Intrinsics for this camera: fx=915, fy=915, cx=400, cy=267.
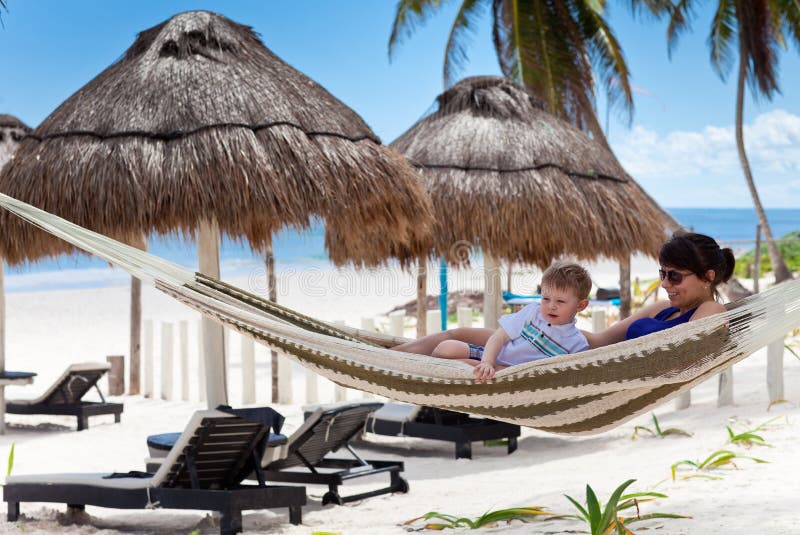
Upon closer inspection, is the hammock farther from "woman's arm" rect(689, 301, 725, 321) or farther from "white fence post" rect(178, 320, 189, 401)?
"white fence post" rect(178, 320, 189, 401)

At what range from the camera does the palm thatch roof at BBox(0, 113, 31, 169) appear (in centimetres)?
627

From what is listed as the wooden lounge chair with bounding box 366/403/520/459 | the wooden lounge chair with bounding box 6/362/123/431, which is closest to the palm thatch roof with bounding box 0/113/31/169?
the wooden lounge chair with bounding box 6/362/123/431

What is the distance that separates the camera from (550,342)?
2607mm

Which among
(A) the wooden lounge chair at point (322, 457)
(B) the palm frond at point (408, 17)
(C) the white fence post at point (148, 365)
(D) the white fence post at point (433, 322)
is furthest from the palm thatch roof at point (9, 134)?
(B) the palm frond at point (408, 17)

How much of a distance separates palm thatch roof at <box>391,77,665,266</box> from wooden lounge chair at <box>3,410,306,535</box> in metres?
2.56

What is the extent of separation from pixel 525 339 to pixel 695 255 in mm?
520

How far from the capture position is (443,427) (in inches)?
196

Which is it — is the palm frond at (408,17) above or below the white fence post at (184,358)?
above

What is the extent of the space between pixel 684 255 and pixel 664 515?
3.44 ft

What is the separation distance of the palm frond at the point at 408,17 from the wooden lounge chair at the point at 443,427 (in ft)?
23.0

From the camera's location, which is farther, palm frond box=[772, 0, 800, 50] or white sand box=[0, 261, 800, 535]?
palm frond box=[772, 0, 800, 50]

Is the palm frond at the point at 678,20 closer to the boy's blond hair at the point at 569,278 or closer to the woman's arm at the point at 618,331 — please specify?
the woman's arm at the point at 618,331

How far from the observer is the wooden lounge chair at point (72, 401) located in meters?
5.96

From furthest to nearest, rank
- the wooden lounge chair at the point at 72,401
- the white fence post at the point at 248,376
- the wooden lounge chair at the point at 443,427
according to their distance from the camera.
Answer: the white fence post at the point at 248,376 < the wooden lounge chair at the point at 72,401 < the wooden lounge chair at the point at 443,427
